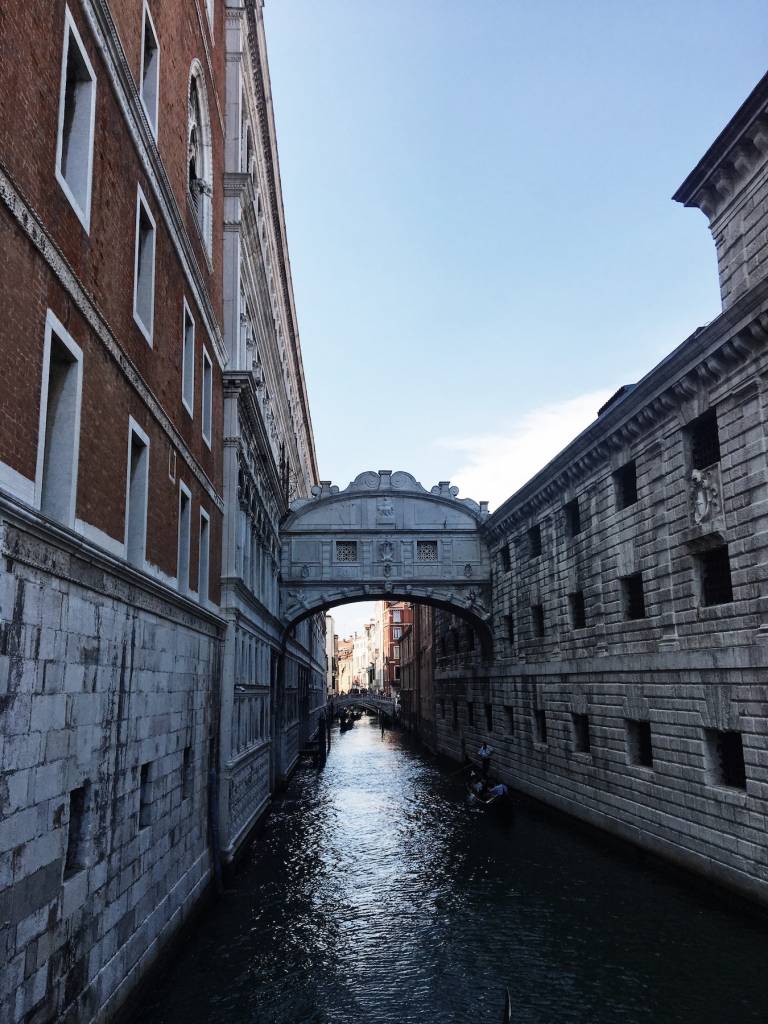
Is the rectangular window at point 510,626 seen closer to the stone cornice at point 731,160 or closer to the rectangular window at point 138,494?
the stone cornice at point 731,160

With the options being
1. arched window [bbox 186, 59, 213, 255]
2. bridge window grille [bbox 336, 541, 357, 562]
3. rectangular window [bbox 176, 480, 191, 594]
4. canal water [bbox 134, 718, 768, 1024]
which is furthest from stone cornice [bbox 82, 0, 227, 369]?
bridge window grille [bbox 336, 541, 357, 562]

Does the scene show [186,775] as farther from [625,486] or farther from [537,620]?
[537,620]

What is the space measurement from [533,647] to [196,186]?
639 inches

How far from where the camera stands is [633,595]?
18359mm

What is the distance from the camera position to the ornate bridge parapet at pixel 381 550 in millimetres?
29562

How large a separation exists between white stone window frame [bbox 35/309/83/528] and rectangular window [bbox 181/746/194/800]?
6.02 metres

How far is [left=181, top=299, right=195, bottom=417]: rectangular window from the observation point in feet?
42.7

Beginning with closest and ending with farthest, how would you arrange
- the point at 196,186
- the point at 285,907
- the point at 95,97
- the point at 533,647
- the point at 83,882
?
1. the point at 83,882
2. the point at 95,97
3. the point at 285,907
4. the point at 196,186
5. the point at 533,647

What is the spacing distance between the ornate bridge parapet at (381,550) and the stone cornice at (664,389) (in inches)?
235

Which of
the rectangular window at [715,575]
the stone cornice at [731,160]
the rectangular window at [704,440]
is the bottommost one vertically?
the rectangular window at [715,575]

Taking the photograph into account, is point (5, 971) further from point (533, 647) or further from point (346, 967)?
point (533, 647)

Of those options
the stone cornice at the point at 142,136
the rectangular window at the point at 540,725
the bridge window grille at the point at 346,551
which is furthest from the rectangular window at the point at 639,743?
the bridge window grille at the point at 346,551

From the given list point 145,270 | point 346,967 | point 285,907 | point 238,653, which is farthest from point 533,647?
point 145,270

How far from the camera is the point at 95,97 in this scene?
311 inches
